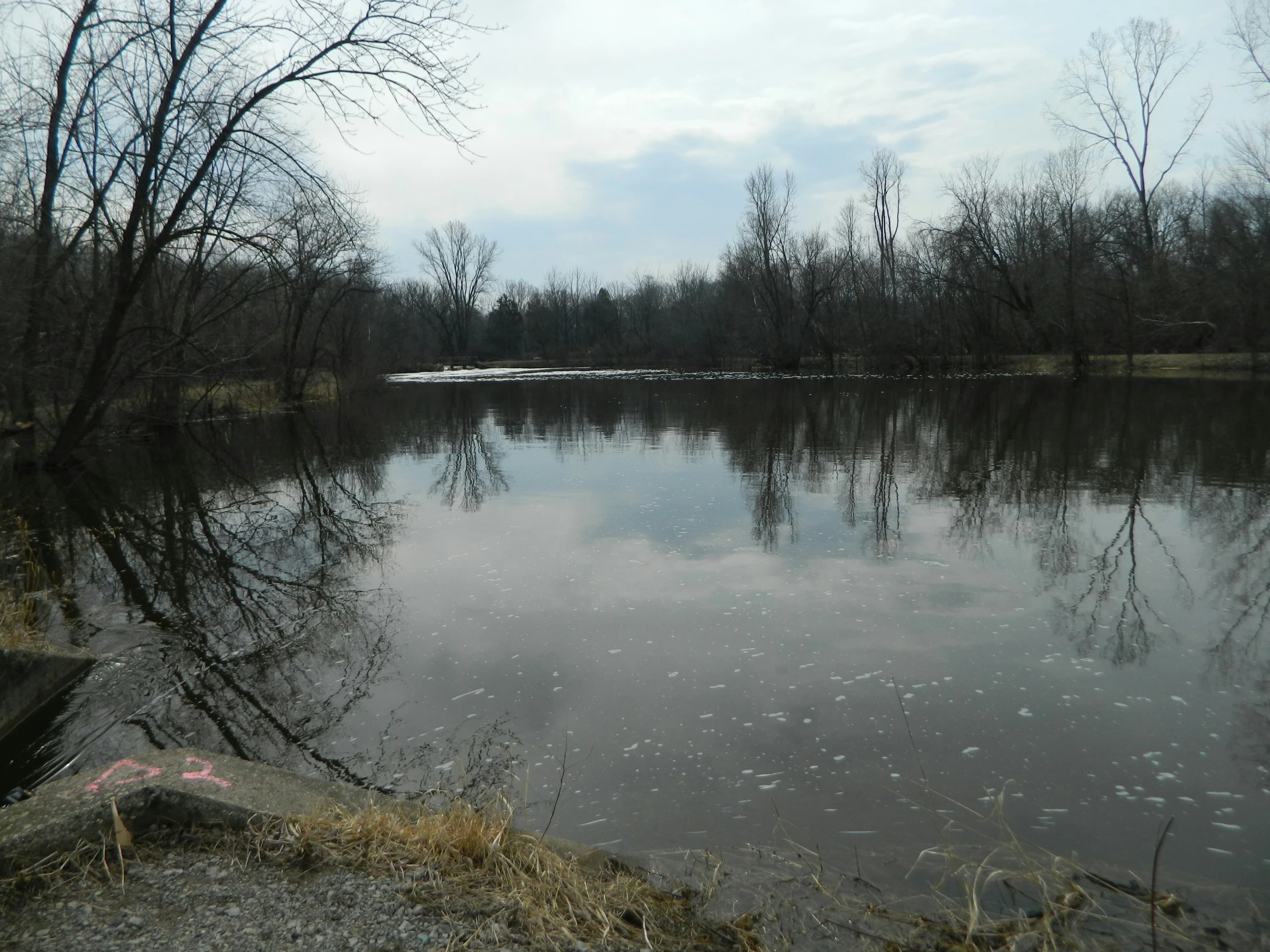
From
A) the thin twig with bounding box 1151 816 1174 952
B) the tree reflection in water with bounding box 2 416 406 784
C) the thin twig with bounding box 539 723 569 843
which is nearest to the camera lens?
the thin twig with bounding box 1151 816 1174 952

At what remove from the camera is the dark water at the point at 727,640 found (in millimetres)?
4434

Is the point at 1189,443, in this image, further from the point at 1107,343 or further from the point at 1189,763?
the point at 1107,343

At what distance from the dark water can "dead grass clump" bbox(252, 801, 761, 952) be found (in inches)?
28.5

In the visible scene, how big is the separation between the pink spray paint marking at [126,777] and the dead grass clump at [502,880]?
27.7 inches

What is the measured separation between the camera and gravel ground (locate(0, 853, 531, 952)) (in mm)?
2820

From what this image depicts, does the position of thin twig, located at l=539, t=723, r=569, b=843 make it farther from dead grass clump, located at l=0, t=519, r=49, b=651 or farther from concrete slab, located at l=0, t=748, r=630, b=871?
dead grass clump, located at l=0, t=519, r=49, b=651

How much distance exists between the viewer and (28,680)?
5.69 metres

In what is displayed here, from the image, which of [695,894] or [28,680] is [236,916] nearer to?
[695,894]

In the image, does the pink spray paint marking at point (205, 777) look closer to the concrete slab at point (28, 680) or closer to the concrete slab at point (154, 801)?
the concrete slab at point (154, 801)

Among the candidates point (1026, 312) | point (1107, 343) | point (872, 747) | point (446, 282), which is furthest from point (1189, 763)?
point (446, 282)

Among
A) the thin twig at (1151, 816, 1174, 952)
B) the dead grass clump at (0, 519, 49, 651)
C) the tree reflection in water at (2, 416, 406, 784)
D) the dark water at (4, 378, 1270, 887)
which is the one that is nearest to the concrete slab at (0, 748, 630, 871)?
the dark water at (4, 378, 1270, 887)

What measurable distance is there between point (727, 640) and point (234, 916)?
14.1ft

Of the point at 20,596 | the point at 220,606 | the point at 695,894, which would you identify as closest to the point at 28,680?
the point at 220,606

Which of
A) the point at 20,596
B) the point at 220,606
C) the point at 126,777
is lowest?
→ the point at 220,606
